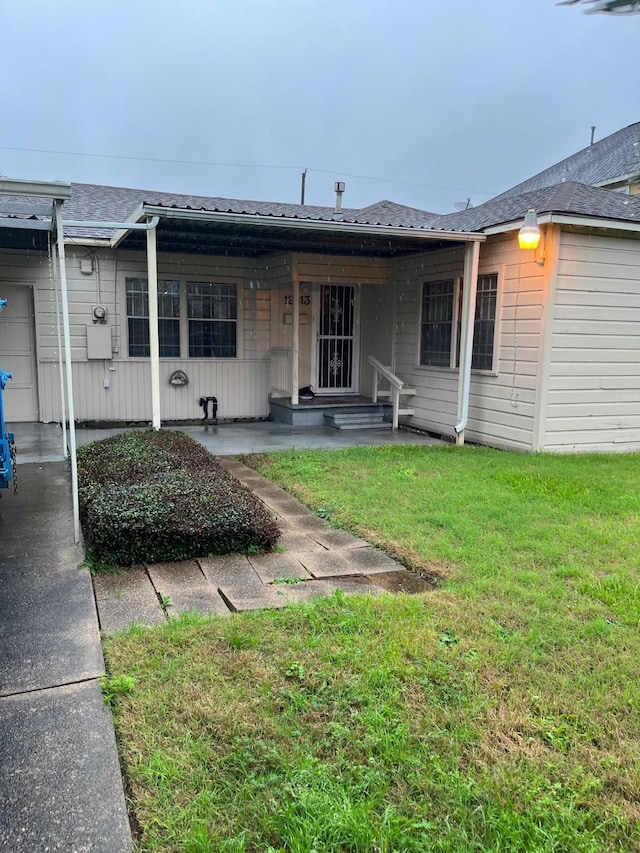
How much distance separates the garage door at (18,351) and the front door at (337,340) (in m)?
4.74

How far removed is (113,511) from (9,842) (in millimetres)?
2461

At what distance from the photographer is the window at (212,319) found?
10.4 metres

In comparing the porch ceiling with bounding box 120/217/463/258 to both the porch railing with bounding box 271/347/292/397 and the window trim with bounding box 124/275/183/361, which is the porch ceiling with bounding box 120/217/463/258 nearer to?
the window trim with bounding box 124/275/183/361

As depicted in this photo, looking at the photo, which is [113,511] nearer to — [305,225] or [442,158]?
[305,225]

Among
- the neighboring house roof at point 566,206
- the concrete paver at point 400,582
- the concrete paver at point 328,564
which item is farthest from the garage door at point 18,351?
the concrete paver at point 400,582

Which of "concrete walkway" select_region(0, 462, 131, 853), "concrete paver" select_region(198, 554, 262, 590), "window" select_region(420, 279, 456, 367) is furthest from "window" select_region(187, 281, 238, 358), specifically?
"concrete paver" select_region(198, 554, 262, 590)

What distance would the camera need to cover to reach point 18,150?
41.1 m

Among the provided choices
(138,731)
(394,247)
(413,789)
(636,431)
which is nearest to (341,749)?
(413,789)

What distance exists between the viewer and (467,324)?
8352 millimetres

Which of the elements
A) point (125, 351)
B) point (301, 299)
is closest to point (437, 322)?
point (301, 299)

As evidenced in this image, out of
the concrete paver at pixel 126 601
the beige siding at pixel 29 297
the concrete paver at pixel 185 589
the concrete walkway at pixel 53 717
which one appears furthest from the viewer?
the beige siding at pixel 29 297

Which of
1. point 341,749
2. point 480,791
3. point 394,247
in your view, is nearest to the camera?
point 480,791

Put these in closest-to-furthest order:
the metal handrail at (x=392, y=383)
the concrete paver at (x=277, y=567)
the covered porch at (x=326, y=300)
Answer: the concrete paver at (x=277, y=567) → the covered porch at (x=326, y=300) → the metal handrail at (x=392, y=383)

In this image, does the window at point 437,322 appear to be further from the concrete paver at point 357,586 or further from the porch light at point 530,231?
the concrete paver at point 357,586
